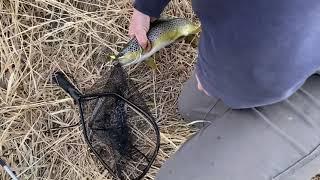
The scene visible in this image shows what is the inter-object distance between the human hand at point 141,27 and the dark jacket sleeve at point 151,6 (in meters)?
0.08

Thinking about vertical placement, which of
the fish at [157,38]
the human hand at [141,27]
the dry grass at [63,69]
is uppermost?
the human hand at [141,27]

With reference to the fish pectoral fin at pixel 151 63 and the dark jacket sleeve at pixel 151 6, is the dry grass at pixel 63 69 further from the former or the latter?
the dark jacket sleeve at pixel 151 6

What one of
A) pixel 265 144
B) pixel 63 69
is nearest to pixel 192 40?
pixel 63 69

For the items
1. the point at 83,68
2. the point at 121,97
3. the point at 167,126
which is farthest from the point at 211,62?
the point at 83,68

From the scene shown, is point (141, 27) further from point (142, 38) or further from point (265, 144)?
point (265, 144)

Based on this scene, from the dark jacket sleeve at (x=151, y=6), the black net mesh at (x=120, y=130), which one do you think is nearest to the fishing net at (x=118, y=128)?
the black net mesh at (x=120, y=130)

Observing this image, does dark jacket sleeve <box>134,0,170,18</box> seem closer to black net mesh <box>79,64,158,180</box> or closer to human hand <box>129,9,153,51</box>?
human hand <box>129,9,153,51</box>

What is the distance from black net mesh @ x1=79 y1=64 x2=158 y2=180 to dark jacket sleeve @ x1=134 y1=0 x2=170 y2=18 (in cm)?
26

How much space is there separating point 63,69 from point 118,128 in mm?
372

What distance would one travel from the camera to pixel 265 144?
45.4 inches

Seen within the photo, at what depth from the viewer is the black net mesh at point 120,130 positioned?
1504mm

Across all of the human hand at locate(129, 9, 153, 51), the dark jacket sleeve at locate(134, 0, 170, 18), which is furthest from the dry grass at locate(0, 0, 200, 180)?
the dark jacket sleeve at locate(134, 0, 170, 18)

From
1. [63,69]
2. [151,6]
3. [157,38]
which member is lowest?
[63,69]

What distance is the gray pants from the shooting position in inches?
44.5
